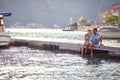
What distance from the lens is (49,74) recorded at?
21484mm

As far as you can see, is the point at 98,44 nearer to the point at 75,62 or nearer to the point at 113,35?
the point at 75,62

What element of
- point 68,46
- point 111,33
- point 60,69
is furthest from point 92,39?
point 111,33

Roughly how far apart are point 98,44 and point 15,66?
10.0m

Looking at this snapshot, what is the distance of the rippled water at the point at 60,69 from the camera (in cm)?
2058

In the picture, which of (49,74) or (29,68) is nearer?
(49,74)

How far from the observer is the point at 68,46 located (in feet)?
115

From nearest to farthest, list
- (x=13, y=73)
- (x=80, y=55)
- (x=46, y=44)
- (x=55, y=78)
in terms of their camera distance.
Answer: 1. (x=55, y=78)
2. (x=13, y=73)
3. (x=80, y=55)
4. (x=46, y=44)

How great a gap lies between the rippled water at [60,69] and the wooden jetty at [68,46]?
73.2 inches

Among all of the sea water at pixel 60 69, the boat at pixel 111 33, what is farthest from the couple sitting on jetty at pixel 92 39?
the boat at pixel 111 33

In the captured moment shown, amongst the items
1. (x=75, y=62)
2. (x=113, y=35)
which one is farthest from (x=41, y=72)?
(x=113, y=35)

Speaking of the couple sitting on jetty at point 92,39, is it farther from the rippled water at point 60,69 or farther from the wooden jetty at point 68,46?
the rippled water at point 60,69

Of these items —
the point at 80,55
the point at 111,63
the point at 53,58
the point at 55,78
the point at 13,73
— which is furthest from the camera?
the point at 80,55

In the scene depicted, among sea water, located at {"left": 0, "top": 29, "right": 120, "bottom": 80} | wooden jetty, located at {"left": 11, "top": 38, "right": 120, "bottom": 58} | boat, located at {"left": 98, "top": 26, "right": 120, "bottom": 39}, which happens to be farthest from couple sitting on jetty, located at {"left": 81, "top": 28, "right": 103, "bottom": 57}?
boat, located at {"left": 98, "top": 26, "right": 120, "bottom": 39}

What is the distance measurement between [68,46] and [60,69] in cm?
1178
